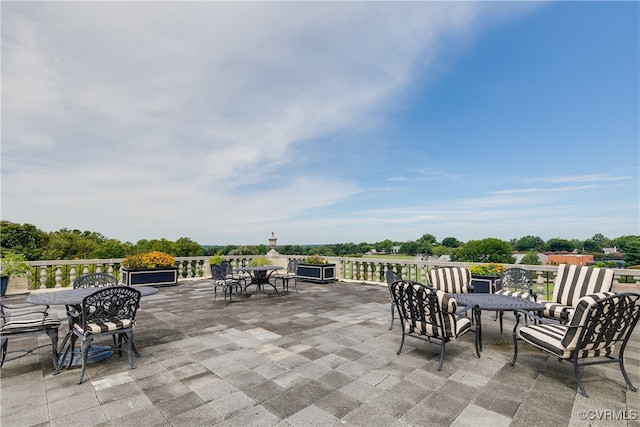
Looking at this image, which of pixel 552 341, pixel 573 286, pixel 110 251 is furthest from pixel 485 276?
pixel 110 251

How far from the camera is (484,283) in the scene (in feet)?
21.0

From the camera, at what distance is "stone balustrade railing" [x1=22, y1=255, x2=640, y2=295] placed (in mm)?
6345

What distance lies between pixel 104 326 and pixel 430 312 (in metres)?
3.50

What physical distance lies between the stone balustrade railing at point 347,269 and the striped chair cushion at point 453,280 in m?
1.86

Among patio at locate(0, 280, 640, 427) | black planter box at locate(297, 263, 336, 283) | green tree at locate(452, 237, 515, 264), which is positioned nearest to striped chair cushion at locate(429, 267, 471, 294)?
patio at locate(0, 280, 640, 427)

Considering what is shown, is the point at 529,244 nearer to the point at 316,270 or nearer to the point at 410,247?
the point at 410,247

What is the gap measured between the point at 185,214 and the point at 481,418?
1685 centimetres

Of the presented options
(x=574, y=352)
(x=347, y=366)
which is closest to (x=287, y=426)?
(x=347, y=366)

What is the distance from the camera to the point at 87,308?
2.90 metres

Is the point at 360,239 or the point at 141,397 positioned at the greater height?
the point at 360,239

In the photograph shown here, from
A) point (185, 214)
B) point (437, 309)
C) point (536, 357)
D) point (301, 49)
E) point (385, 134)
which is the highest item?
point (301, 49)

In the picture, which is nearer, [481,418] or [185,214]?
[481,418]

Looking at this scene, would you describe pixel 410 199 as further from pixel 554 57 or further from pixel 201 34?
pixel 201 34

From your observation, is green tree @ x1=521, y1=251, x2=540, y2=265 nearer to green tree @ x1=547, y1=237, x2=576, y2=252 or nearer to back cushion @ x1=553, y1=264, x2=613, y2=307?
back cushion @ x1=553, y1=264, x2=613, y2=307
